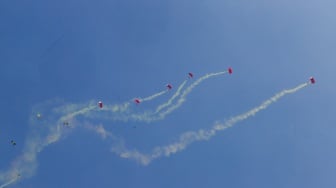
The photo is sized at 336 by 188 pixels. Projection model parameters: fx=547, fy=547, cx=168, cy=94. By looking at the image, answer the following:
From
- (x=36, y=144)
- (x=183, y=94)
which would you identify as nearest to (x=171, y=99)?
(x=183, y=94)

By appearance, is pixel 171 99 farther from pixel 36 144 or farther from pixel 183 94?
pixel 36 144

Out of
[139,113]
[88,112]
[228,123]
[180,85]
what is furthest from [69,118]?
[228,123]

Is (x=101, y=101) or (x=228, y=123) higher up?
(x=101, y=101)

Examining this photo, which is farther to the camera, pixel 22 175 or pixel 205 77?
pixel 205 77

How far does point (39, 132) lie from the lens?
21.7 metres

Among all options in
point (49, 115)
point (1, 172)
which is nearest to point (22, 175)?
point (1, 172)

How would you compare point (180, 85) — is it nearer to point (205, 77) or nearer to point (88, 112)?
point (205, 77)

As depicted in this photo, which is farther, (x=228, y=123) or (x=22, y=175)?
(x=228, y=123)

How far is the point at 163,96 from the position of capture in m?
22.7

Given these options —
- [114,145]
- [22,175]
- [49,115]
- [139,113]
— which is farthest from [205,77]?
[22,175]

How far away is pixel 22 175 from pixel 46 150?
1314 mm

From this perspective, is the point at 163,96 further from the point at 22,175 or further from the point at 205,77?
the point at 22,175

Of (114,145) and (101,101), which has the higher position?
(101,101)

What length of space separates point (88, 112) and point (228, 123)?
579cm
